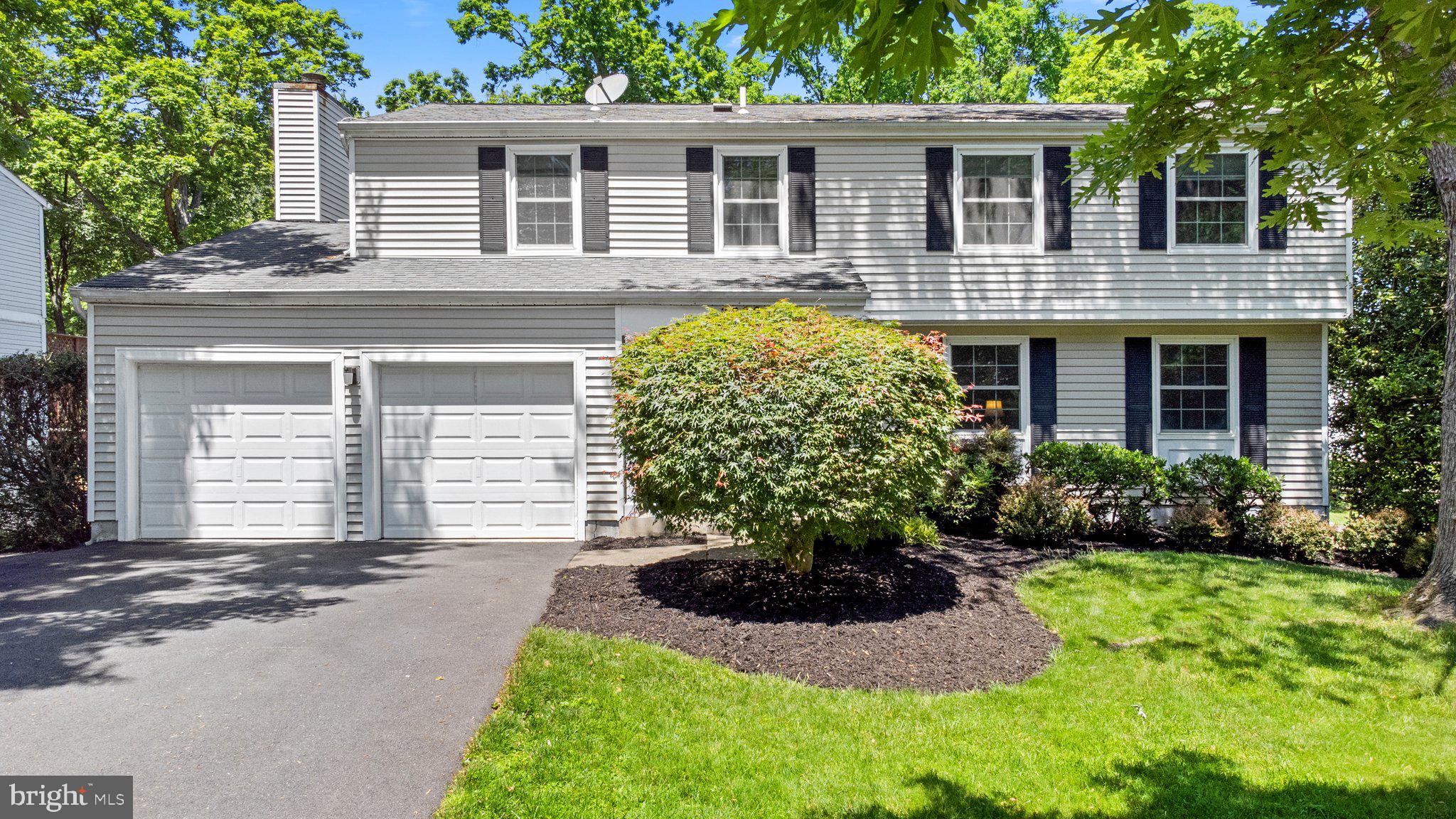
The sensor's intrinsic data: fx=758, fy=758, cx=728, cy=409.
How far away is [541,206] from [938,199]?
5.62 m

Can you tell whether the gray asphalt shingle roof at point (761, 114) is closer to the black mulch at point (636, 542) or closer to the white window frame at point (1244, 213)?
the white window frame at point (1244, 213)

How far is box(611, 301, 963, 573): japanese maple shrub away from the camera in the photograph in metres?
5.77

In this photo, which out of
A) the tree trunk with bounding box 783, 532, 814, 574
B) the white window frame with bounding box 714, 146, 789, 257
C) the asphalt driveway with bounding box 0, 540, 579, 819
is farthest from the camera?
the white window frame with bounding box 714, 146, 789, 257

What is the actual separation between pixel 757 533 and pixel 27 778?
4.40 meters

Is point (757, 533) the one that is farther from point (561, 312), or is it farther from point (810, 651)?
point (561, 312)

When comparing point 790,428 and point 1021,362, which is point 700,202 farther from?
point 790,428

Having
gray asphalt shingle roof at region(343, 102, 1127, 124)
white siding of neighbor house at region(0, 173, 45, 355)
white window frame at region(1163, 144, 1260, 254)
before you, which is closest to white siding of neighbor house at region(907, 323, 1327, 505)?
white window frame at region(1163, 144, 1260, 254)

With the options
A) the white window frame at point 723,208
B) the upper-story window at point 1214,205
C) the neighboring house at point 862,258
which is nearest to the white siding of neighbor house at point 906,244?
the neighboring house at point 862,258

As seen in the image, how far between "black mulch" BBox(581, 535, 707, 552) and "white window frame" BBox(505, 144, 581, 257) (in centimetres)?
411

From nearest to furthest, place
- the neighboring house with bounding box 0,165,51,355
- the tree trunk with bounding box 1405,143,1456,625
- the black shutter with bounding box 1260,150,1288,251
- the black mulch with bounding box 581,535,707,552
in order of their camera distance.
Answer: the tree trunk with bounding box 1405,143,1456,625, the black mulch with bounding box 581,535,707,552, the black shutter with bounding box 1260,150,1288,251, the neighboring house with bounding box 0,165,51,355

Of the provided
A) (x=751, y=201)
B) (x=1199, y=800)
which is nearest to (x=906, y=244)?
(x=751, y=201)

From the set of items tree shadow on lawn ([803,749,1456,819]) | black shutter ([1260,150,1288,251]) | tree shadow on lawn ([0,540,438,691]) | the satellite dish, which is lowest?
tree shadow on lawn ([803,749,1456,819])

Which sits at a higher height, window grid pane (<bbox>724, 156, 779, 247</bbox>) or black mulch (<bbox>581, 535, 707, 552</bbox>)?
window grid pane (<bbox>724, 156, 779, 247</bbox>)

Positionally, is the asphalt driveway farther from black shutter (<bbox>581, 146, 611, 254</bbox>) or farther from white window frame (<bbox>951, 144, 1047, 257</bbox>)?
white window frame (<bbox>951, 144, 1047, 257</bbox>)
